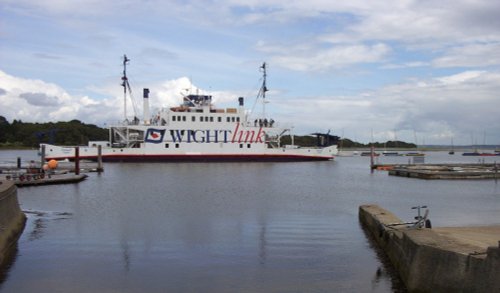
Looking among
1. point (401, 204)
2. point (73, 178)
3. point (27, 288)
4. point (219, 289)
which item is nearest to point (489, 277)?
point (219, 289)

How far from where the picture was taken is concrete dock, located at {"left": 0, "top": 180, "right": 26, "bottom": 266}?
1185cm

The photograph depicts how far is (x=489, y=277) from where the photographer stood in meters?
6.98

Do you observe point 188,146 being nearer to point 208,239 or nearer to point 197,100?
point 197,100

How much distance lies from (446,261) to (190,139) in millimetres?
50676

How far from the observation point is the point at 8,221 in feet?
43.7

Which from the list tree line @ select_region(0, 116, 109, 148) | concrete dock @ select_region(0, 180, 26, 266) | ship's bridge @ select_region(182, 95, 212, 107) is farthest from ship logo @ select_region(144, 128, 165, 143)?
tree line @ select_region(0, 116, 109, 148)

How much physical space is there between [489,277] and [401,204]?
15.9 m

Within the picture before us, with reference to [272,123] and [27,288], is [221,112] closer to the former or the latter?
[272,123]

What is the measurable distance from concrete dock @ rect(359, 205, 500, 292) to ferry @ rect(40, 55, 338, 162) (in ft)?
155

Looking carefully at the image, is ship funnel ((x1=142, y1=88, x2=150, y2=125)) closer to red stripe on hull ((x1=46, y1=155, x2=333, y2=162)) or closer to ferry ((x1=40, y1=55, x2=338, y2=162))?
ferry ((x1=40, y1=55, x2=338, y2=162))

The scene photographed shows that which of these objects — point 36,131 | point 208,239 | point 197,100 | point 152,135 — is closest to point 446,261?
point 208,239

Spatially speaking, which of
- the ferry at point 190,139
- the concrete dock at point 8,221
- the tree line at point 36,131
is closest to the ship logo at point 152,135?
the ferry at point 190,139

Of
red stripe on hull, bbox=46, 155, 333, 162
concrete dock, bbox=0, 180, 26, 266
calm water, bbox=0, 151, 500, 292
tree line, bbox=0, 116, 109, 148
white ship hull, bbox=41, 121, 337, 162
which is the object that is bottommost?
calm water, bbox=0, 151, 500, 292

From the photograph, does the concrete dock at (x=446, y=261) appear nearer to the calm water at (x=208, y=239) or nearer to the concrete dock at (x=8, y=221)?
the calm water at (x=208, y=239)
